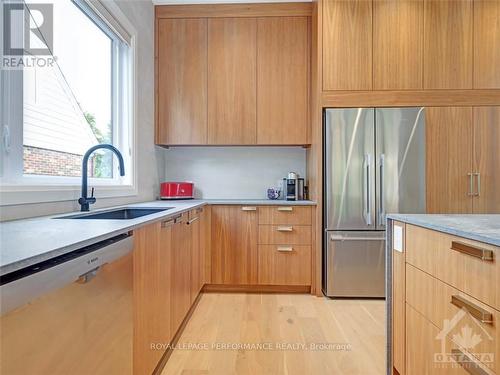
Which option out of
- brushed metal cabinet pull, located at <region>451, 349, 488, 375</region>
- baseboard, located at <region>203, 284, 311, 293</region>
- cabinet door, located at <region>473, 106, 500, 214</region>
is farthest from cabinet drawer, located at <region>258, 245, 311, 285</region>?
brushed metal cabinet pull, located at <region>451, 349, 488, 375</region>

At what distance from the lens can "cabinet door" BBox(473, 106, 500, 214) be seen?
2828 mm

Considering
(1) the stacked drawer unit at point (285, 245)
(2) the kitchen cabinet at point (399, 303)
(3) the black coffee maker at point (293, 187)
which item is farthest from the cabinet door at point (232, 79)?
(2) the kitchen cabinet at point (399, 303)

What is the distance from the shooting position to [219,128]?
3223mm

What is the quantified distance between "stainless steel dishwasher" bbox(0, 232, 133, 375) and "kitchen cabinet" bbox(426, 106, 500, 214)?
2.73 metres

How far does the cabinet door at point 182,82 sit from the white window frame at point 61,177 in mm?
524

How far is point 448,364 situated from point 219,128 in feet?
8.72

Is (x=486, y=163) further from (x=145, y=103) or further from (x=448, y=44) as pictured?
(x=145, y=103)

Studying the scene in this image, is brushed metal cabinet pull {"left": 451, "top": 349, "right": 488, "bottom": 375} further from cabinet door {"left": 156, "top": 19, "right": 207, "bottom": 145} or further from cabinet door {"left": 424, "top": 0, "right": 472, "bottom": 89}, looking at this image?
cabinet door {"left": 156, "top": 19, "right": 207, "bottom": 145}

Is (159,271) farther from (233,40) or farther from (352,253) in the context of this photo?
(233,40)

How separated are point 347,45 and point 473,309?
255 centimetres

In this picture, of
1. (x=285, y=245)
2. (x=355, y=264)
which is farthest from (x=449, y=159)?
(x=285, y=245)

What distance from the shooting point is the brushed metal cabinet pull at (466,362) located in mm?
974

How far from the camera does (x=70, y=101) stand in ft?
6.65

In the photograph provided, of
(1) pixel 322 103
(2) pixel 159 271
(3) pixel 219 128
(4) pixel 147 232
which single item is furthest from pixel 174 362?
(1) pixel 322 103
